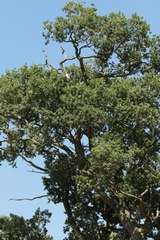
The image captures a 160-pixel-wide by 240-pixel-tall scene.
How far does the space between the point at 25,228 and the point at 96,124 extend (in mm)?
6757

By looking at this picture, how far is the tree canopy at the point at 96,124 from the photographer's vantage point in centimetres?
1723

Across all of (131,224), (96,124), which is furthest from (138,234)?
(96,124)

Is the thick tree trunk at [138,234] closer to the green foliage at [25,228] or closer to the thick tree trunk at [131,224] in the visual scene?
the thick tree trunk at [131,224]

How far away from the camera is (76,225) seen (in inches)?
790

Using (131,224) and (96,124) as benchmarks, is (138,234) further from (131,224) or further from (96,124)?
(96,124)

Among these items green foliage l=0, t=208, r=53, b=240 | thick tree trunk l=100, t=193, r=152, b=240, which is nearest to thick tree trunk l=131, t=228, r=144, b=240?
thick tree trunk l=100, t=193, r=152, b=240

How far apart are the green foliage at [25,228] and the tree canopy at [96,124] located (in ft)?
4.00

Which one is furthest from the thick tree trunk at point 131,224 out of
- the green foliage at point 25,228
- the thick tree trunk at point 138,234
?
the green foliage at point 25,228

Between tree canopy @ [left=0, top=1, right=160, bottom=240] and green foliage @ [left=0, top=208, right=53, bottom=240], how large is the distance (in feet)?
4.00

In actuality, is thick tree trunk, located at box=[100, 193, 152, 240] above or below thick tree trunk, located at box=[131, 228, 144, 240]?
above

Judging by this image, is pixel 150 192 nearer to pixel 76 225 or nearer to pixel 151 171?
pixel 151 171

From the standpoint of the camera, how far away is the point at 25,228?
68.1 feet

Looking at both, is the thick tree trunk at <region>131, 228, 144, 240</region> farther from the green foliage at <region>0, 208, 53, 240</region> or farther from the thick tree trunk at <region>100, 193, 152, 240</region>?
the green foliage at <region>0, 208, 53, 240</region>

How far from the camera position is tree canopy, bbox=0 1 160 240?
56.5 ft
